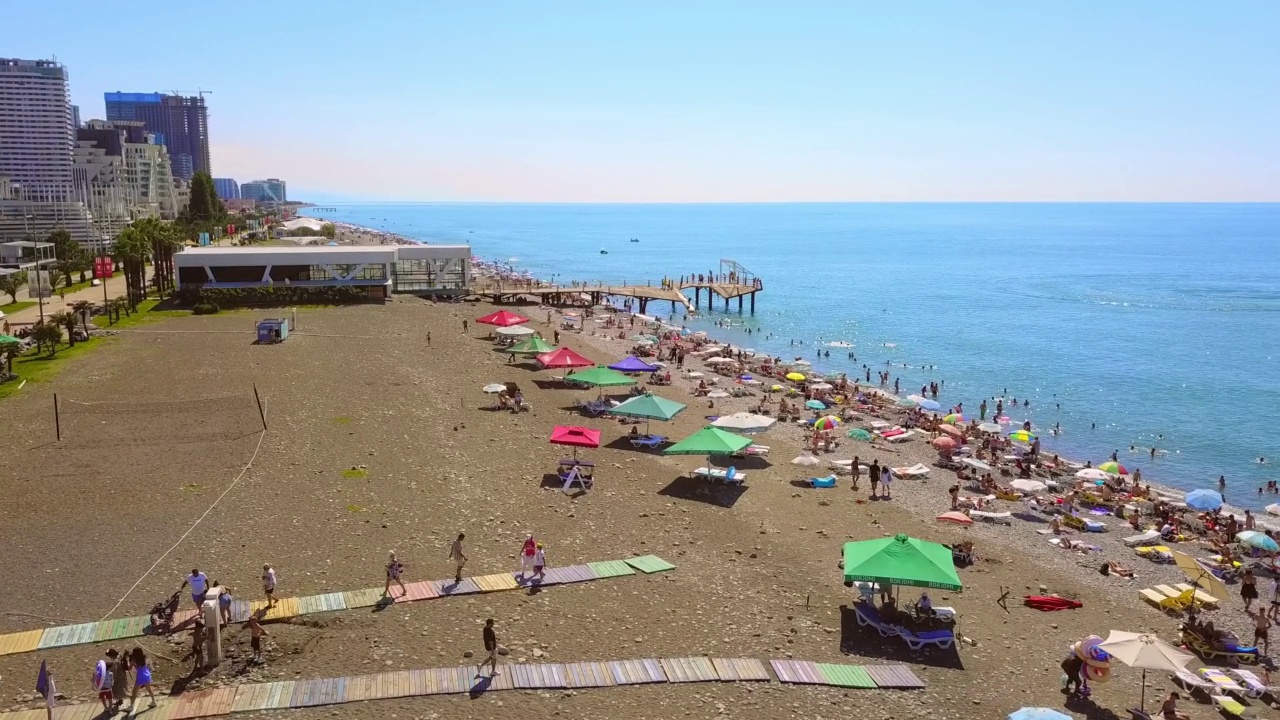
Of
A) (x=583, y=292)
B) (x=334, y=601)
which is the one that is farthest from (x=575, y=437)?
(x=583, y=292)

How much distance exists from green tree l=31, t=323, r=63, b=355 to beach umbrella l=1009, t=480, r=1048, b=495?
43420 mm

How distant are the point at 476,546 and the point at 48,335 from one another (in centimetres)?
3361

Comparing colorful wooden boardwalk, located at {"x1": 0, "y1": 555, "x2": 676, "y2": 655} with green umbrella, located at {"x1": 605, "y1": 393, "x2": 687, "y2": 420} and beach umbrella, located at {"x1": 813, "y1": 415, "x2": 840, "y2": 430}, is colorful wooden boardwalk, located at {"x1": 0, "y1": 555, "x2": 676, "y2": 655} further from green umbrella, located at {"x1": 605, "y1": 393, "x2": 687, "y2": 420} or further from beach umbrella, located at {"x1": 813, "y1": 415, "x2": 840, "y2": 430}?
beach umbrella, located at {"x1": 813, "y1": 415, "x2": 840, "y2": 430}

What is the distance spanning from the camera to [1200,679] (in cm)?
1567

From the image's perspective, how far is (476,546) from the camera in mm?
20125

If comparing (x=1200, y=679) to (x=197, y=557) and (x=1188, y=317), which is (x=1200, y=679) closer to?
(x=197, y=557)

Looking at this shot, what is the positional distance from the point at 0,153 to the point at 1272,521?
241 metres

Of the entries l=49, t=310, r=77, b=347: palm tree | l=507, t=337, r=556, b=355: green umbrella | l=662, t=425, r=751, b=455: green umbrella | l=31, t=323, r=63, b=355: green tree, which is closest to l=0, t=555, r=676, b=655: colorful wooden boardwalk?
l=662, t=425, r=751, b=455: green umbrella

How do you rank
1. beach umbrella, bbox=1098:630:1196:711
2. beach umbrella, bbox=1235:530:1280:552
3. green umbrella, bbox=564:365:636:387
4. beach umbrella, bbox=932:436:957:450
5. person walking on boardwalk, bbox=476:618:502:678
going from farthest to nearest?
green umbrella, bbox=564:365:636:387 < beach umbrella, bbox=932:436:957:450 < beach umbrella, bbox=1235:530:1280:552 < beach umbrella, bbox=1098:630:1196:711 < person walking on boardwalk, bbox=476:618:502:678

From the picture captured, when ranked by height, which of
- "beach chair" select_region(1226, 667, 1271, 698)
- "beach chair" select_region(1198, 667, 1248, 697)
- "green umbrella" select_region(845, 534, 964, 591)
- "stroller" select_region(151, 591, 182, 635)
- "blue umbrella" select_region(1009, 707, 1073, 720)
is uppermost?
"green umbrella" select_region(845, 534, 964, 591)

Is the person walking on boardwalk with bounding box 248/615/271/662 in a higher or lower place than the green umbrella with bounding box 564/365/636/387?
lower

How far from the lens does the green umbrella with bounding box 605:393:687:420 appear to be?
2975cm

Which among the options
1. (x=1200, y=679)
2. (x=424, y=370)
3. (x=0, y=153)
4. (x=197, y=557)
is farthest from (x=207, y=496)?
(x=0, y=153)

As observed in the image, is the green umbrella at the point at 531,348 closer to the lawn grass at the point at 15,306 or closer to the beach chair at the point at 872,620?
the beach chair at the point at 872,620
